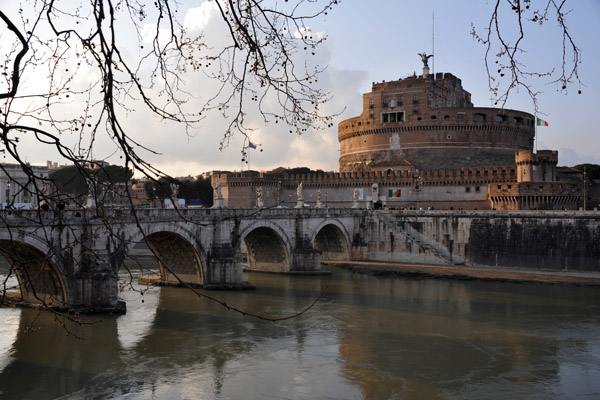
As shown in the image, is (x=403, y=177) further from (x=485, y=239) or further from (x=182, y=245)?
(x=182, y=245)

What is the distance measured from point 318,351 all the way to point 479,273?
18.2 metres

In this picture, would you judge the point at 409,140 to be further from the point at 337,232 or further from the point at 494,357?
the point at 494,357

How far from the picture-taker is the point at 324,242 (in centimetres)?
4156

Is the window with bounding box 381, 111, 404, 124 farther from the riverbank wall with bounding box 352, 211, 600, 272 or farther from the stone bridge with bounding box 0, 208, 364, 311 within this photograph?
the stone bridge with bounding box 0, 208, 364, 311

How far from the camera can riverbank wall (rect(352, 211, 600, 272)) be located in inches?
1352

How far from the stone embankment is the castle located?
1266 centimetres

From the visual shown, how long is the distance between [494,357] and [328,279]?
16572 mm

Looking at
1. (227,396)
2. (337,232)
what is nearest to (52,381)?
(227,396)

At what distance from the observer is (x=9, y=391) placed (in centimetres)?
1339

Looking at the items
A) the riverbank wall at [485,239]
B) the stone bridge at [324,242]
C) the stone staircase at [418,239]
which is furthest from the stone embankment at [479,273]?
the stone staircase at [418,239]

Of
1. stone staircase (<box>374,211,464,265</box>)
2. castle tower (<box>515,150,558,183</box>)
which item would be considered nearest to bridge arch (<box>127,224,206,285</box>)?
stone staircase (<box>374,211,464,265</box>)

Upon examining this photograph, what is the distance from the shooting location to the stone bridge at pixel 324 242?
2198 cm

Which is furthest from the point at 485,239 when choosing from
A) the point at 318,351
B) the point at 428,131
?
the point at 318,351

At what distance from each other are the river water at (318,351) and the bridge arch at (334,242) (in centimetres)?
1449
